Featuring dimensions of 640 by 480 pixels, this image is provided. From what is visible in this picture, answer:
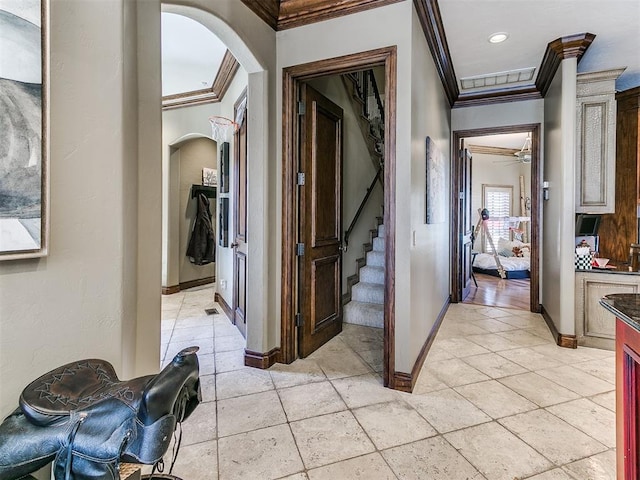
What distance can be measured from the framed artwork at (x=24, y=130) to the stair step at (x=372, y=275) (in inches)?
142

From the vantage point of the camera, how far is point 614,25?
9.91 ft

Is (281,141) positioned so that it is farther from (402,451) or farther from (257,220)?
(402,451)

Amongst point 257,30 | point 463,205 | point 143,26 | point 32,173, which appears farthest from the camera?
point 463,205

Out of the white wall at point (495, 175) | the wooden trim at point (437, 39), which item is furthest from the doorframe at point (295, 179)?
the white wall at point (495, 175)

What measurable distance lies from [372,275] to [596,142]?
2.70 m

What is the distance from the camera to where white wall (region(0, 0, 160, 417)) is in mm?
1158

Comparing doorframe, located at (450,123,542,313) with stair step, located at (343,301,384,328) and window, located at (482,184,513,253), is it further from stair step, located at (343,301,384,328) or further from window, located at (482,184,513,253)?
window, located at (482,184,513,253)

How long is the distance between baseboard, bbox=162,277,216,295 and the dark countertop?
545 centimetres

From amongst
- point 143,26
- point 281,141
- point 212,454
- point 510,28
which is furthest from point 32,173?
point 510,28

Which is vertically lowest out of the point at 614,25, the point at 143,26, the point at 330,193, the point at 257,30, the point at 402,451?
the point at 402,451

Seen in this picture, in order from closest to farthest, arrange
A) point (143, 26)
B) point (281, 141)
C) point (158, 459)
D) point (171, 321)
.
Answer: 1. point (158, 459)
2. point (143, 26)
3. point (281, 141)
4. point (171, 321)

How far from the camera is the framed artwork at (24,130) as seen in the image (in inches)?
41.9

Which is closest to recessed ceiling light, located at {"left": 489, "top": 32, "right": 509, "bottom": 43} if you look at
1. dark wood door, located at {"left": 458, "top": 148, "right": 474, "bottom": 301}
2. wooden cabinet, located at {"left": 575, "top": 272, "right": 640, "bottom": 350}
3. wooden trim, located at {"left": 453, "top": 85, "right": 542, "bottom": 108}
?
wooden trim, located at {"left": 453, "top": 85, "right": 542, "bottom": 108}

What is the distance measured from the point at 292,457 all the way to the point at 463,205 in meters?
4.54
